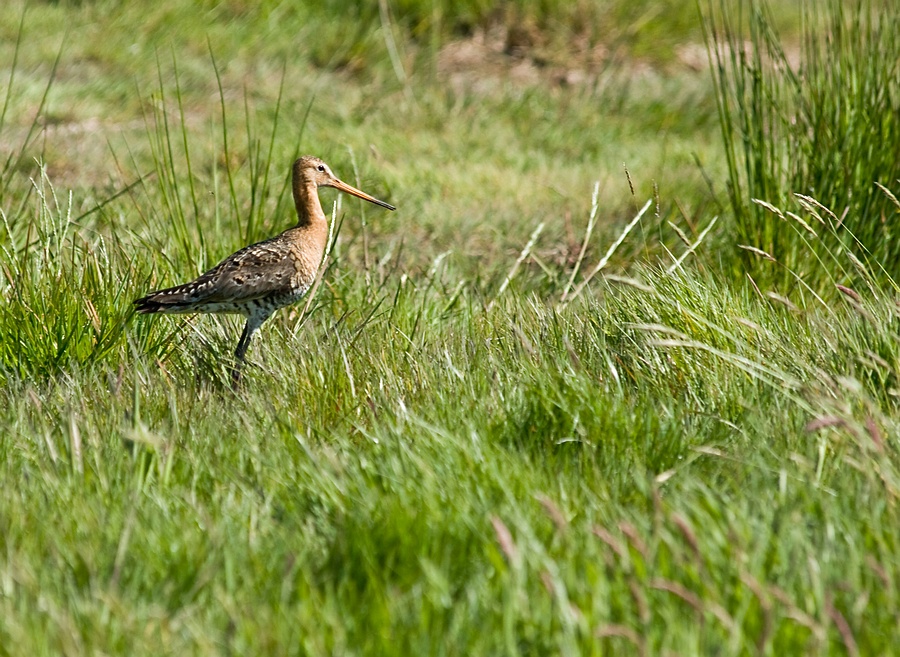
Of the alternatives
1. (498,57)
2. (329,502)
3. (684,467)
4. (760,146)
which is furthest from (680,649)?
(498,57)

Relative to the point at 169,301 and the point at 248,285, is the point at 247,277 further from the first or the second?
the point at 169,301

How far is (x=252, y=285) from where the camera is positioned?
4.51 metres

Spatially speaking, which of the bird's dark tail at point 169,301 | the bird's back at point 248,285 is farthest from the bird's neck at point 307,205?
the bird's dark tail at point 169,301

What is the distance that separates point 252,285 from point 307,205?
97 cm

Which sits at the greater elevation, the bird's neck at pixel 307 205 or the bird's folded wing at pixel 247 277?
the bird's folded wing at pixel 247 277

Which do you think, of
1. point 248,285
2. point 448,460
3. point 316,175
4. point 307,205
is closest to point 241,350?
point 248,285

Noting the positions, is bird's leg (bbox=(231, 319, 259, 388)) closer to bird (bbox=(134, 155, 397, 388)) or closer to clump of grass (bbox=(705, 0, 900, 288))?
bird (bbox=(134, 155, 397, 388))

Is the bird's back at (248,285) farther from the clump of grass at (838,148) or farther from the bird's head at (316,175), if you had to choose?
the clump of grass at (838,148)

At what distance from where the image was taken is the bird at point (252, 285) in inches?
171

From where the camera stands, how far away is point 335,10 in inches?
409

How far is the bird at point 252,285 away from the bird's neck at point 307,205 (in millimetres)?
128

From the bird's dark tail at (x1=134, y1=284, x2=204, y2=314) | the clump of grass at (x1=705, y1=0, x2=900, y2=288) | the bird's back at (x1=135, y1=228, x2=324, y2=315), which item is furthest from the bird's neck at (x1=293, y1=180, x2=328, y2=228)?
the clump of grass at (x1=705, y1=0, x2=900, y2=288)

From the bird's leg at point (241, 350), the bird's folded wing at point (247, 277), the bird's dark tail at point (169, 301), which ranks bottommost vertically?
the bird's leg at point (241, 350)

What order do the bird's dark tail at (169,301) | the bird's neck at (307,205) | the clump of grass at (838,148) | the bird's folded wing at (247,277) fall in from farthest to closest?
the bird's neck at (307,205), the clump of grass at (838,148), the bird's folded wing at (247,277), the bird's dark tail at (169,301)
